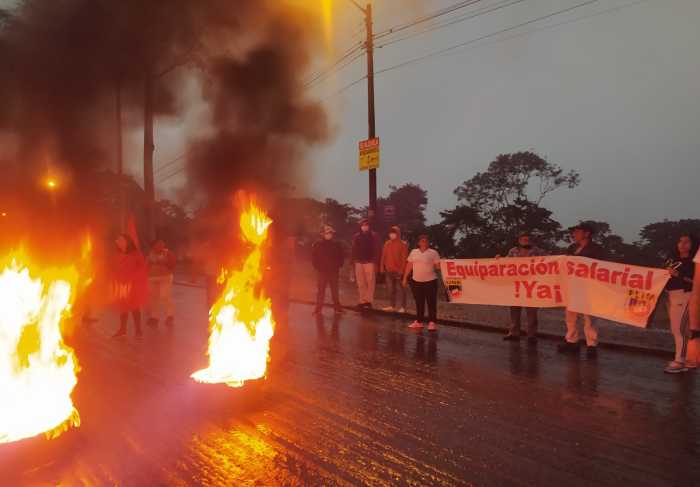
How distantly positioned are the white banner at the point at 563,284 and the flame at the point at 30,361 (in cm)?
639

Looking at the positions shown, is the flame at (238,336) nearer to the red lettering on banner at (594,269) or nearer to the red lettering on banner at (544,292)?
the red lettering on banner at (544,292)

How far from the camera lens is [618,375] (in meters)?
5.89

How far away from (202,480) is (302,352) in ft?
12.8

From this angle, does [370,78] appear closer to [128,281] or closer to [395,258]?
[395,258]

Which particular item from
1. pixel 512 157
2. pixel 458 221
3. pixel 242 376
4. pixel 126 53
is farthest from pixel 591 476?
pixel 512 157

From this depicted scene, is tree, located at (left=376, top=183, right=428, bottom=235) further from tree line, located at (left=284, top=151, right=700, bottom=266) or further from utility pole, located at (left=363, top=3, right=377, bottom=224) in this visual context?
utility pole, located at (left=363, top=3, right=377, bottom=224)

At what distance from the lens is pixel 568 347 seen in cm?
722

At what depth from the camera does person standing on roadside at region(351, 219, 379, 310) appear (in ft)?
37.2

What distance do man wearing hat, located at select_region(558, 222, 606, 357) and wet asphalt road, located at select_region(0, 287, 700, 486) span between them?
0.94 feet

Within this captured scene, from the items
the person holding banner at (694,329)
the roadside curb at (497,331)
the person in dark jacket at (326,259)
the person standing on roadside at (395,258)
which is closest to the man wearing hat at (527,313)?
the roadside curb at (497,331)

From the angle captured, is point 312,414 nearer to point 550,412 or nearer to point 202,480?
point 202,480

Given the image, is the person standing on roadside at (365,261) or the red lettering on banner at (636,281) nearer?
the red lettering on banner at (636,281)

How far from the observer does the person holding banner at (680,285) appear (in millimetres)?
5773

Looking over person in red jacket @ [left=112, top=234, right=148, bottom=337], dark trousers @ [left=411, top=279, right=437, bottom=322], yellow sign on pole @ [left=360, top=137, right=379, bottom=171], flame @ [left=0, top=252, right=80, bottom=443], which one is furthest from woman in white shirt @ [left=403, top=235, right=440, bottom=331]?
yellow sign on pole @ [left=360, top=137, right=379, bottom=171]
